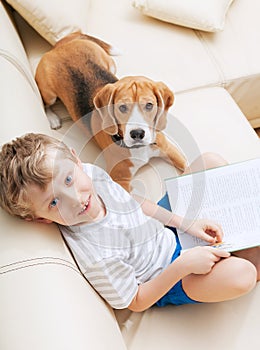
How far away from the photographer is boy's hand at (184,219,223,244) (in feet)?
4.14

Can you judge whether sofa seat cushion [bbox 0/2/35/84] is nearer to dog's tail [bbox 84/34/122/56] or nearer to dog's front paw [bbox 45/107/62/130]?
dog's front paw [bbox 45/107/62/130]

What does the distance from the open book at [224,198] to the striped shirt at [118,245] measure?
91 millimetres

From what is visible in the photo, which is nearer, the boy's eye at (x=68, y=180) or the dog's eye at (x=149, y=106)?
the boy's eye at (x=68, y=180)

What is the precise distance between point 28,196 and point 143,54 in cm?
99

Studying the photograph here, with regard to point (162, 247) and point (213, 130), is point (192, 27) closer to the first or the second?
point (213, 130)

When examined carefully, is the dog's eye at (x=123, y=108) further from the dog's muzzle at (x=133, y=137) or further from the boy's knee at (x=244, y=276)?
the boy's knee at (x=244, y=276)

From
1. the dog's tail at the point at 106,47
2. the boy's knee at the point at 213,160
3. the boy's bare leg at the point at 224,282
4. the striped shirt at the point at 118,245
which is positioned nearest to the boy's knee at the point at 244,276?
the boy's bare leg at the point at 224,282

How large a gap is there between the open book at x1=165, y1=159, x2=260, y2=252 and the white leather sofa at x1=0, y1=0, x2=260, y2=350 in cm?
12

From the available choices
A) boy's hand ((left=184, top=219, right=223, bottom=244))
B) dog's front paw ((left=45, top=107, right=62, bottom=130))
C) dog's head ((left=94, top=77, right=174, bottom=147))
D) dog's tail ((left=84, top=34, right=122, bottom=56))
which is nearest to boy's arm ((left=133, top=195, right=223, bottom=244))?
boy's hand ((left=184, top=219, right=223, bottom=244))

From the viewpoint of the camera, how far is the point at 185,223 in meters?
1.32

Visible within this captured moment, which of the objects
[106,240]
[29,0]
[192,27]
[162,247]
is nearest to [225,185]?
[162,247]

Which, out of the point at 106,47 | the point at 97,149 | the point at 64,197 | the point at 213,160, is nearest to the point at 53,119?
the point at 97,149

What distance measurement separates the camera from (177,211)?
4.46 feet

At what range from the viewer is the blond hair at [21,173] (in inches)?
39.5
